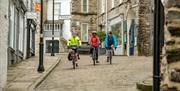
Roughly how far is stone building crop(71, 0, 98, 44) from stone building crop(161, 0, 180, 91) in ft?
188

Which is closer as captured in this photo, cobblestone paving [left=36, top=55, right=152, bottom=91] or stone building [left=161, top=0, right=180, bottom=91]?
stone building [left=161, top=0, right=180, bottom=91]

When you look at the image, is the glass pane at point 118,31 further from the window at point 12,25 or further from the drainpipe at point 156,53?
the drainpipe at point 156,53

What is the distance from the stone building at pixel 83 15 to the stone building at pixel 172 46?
5743cm

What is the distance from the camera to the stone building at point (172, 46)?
23.2ft

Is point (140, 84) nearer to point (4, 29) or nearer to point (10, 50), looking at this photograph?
point (4, 29)

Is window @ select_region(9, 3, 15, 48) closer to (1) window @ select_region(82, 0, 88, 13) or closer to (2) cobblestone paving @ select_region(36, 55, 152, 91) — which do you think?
(2) cobblestone paving @ select_region(36, 55, 152, 91)

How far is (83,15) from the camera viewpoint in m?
65.2

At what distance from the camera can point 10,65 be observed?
23.7 metres

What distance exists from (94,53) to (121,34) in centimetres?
2066

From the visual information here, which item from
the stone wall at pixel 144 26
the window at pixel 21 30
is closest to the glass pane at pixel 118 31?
the stone wall at pixel 144 26

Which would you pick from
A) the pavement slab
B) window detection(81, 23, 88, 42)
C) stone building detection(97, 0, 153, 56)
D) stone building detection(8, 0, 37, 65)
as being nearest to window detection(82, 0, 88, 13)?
window detection(81, 23, 88, 42)

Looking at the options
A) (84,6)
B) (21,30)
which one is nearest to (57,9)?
(84,6)

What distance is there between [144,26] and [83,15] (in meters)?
25.2

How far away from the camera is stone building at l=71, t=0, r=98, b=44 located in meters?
64.8
